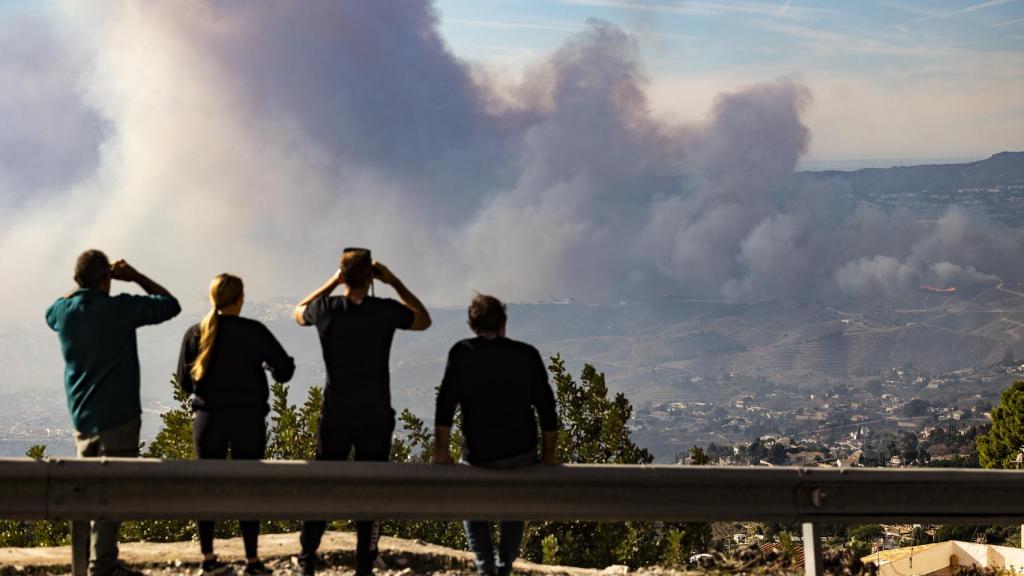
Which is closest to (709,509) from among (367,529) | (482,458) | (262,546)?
(482,458)

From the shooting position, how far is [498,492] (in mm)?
5621

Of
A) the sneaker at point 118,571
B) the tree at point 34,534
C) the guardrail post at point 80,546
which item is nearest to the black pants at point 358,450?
the sneaker at point 118,571

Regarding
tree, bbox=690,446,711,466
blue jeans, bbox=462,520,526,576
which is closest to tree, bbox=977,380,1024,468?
tree, bbox=690,446,711,466

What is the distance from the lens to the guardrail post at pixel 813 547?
582 centimetres

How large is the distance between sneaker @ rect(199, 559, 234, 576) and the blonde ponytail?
104 cm

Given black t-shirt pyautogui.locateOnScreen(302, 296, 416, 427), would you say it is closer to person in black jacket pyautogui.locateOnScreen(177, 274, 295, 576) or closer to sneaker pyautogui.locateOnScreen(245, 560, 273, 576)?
person in black jacket pyautogui.locateOnScreen(177, 274, 295, 576)

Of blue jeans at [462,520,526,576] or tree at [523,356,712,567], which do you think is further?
tree at [523,356,712,567]

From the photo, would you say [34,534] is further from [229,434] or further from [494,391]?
[494,391]

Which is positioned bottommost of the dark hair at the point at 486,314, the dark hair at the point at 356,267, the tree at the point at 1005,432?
the tree at the point at 1005,432

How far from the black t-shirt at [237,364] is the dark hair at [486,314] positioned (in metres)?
0.99

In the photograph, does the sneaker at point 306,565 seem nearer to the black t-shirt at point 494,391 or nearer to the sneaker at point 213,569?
the sneaker at point 213,569

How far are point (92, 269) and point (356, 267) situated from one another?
4.70ft

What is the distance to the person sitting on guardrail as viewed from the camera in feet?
19.1

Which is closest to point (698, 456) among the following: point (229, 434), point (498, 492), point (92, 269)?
point (498, 492)
